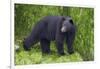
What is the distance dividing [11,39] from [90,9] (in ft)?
3.62

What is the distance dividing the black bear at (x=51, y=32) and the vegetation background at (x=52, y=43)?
5cm

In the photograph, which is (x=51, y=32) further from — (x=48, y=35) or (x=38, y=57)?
(x=38, y=57)

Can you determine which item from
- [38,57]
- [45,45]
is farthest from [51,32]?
[38,57]

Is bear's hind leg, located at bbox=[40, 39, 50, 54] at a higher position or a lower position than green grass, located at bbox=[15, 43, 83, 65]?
higher

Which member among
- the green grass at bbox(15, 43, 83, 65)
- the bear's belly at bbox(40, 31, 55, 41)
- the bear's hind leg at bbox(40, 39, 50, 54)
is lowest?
the green grass at bbox(15, 43, 83, 65)

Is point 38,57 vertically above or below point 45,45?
below

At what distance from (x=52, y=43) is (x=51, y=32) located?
0.44ft

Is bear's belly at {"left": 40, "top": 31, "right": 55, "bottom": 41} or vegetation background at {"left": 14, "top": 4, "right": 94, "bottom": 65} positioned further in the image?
bear's belly at {"left": 40, "top": 31, "right": 55, "bottom": 41}

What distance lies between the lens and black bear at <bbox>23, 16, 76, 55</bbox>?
8.35 feet

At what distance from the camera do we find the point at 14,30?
2.43 m

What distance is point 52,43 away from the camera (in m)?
2.60

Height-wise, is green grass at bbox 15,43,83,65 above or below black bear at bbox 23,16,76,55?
below

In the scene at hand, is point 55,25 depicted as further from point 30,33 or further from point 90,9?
point 90,9

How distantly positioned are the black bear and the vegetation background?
2.0 inches
